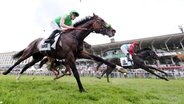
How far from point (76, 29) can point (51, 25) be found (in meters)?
1.18

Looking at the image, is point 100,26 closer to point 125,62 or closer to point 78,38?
point 78,38

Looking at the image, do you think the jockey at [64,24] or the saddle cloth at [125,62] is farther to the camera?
the saddle cloth at [125,62]

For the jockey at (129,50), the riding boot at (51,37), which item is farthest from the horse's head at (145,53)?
the riding boot at (51,37)

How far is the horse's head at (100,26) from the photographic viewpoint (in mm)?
7070

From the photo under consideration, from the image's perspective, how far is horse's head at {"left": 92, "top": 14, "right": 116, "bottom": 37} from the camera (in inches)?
278

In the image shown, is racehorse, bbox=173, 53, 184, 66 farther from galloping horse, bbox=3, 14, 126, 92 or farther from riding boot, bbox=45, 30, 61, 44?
riding boot, bbox=45, 30, 61, 44

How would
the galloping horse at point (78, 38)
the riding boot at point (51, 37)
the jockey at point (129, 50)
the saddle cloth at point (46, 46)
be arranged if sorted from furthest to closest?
Answer: 1. the jockey at point (129, 50)
2. the riding boot at point (51, 37)
3. the saddle cloth at point (46, 46)
4. the galloping horse at point (78, 38)

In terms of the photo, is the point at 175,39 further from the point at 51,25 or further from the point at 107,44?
the point at 51,25

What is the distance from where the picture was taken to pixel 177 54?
43250 millimetres

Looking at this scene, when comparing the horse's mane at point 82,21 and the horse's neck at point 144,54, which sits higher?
the horse's mane at point 82,21

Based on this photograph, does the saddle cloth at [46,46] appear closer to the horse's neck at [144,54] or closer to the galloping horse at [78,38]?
the galloping horse at [78,38]

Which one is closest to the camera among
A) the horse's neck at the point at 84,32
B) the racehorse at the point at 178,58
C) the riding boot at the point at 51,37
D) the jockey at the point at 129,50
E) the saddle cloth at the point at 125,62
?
the horse's neck at the point at 84,32

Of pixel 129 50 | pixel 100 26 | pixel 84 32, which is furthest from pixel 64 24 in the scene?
pixel 129 50

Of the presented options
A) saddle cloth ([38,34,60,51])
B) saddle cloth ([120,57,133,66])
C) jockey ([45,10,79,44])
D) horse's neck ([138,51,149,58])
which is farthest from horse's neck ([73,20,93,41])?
horse's neck ([138,51,149,58])
